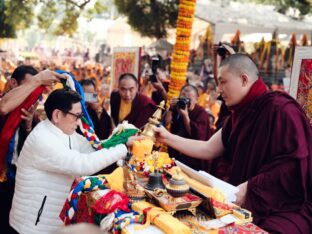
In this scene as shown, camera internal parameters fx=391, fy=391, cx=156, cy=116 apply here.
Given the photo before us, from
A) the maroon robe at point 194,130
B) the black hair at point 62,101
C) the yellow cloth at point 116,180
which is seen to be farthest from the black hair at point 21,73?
the maroon robe at point 194,130

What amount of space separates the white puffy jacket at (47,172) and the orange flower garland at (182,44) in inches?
99.8

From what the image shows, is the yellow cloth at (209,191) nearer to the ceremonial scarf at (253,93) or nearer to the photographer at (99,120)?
the ceremonial scarf at (253,93)

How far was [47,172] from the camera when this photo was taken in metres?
2.40

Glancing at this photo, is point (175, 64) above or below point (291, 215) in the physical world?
above

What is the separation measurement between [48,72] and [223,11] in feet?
60.6

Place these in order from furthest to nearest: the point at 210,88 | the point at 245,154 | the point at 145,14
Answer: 1. the point at 145,14
2. the point at 210,88
3. the point at 245,154

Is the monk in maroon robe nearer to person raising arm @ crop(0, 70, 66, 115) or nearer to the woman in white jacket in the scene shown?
person raising arm @ crop(0, 70, 66, 115)

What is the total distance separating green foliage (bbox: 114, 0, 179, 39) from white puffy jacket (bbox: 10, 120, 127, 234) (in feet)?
32.8

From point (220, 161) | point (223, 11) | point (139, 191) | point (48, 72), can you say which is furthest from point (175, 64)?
point (223, 11)

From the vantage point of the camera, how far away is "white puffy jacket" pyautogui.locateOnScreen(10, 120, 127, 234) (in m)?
2.30

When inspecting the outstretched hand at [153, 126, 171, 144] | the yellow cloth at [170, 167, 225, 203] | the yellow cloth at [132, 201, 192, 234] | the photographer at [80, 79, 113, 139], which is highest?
the outstretched hand at [153, 126, 171, 144]

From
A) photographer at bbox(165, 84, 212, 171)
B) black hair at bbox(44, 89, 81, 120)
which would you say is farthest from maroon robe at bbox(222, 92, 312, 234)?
photographer at bbox(165, 84, 212, 171)

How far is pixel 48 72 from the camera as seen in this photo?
288 centimetres

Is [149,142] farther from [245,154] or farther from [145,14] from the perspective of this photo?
[145,14]
